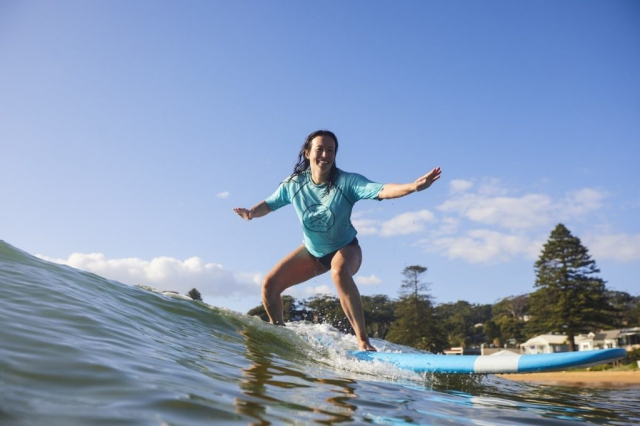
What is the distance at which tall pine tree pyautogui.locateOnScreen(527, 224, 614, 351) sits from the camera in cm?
4162

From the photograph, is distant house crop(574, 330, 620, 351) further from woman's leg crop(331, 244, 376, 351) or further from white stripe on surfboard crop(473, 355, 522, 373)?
white stripe on surfboard crop(473, 355, 522, 373)

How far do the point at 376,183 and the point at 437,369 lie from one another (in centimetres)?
180

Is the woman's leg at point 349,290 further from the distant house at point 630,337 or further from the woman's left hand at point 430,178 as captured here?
the distant house at point 630,337

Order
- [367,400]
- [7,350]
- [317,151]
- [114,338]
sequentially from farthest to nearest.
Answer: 1. [317,151]
2. [114,338]
3. [367,400]
4. [7,350]

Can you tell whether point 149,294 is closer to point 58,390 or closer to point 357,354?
point 357,354

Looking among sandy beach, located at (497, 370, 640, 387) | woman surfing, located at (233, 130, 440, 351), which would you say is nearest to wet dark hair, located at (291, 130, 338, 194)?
woman surfing, located at (233, 130, 440, 351)

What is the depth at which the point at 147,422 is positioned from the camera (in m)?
1.67

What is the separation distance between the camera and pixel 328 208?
17.5ft

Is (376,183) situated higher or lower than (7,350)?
higher

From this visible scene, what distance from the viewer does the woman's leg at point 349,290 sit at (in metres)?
5.02

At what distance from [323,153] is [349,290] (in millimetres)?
1444

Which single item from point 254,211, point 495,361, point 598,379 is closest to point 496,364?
point 495,361

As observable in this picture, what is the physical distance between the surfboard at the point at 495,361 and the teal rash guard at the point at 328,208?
1.18 metres

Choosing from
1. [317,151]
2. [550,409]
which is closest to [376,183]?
[317,151]
